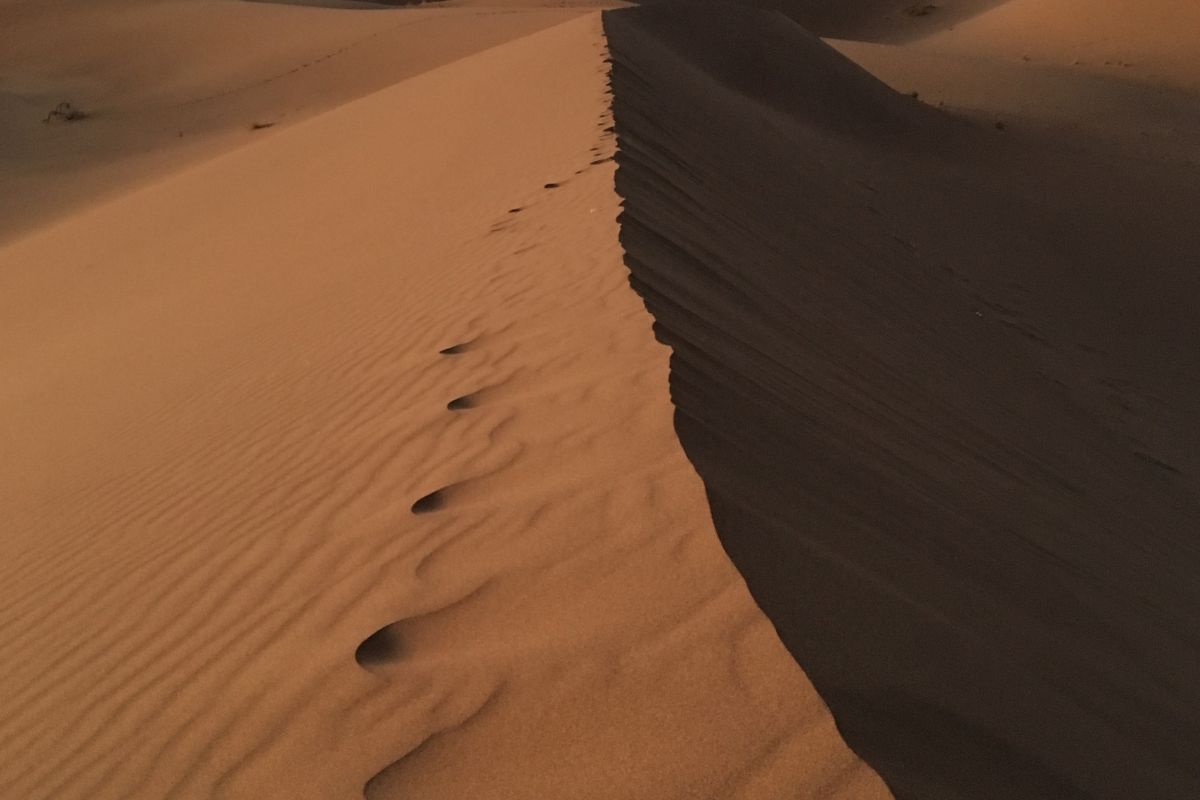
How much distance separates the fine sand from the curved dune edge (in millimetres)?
13

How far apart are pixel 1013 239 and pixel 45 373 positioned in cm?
904

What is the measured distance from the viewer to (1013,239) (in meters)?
11.5

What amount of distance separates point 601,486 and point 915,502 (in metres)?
1.01

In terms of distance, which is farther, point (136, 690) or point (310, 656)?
point (136, 690)

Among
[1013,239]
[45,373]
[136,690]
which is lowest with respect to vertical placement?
[1013,239]

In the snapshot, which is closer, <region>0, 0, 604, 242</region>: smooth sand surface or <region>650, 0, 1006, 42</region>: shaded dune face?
<region>0, 0, 604, 242</region>: smooth sand surface

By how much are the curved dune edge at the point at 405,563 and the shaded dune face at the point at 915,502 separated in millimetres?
157

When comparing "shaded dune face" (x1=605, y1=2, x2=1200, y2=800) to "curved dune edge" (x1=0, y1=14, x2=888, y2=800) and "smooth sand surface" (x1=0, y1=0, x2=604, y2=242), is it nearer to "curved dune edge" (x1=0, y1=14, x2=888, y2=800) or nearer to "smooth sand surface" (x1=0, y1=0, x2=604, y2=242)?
"curved dune edge" (x1=0, y1=14, x2=888, y2=800)

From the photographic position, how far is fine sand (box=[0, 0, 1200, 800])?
2160 mm

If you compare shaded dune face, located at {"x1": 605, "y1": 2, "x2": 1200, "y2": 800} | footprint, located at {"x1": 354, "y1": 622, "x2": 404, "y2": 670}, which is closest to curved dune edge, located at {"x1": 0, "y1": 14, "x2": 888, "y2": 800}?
footprint, located at {"x1": 354, "y1": 622, "x2": 404, "y2": 670}

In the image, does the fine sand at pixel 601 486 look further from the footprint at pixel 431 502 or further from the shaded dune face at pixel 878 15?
the shaded dune face at pixel 878 15

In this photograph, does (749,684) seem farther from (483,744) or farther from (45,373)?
(45,373)

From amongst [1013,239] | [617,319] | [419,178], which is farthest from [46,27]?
[617,319]

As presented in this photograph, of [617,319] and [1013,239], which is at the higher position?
[617,319]
